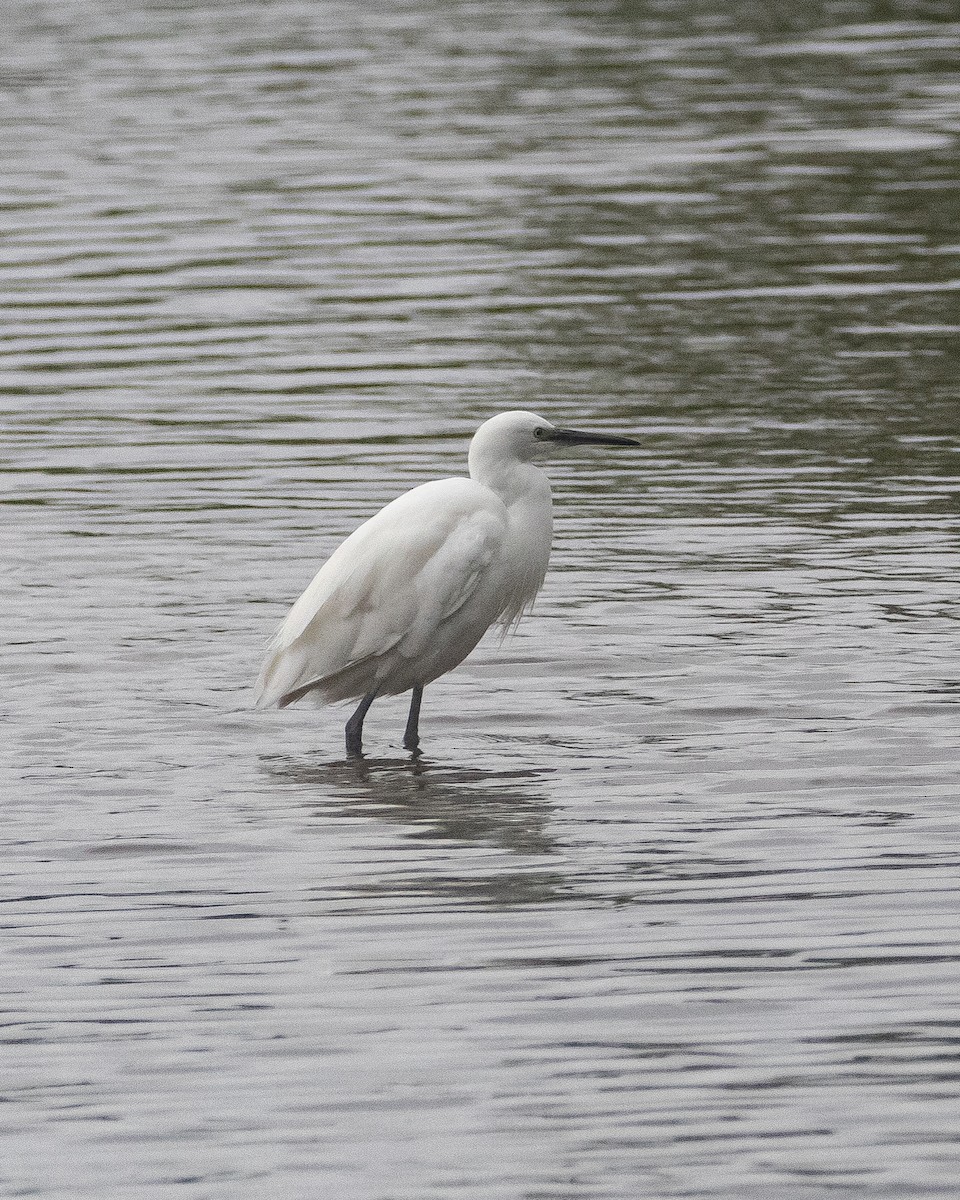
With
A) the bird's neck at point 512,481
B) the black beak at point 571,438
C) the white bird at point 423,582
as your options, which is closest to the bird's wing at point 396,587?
the white bird at point 423,582

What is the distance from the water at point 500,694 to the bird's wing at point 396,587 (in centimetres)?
35

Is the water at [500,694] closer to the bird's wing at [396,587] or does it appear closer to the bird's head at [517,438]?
the bird's wing at [396,587]

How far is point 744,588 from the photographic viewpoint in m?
11.3

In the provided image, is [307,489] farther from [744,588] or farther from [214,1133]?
[214,1133]

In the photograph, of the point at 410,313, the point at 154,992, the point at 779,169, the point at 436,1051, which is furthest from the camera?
the point at 779,169

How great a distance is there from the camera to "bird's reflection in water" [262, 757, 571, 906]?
7.55m

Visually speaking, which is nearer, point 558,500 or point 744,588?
point 744,588

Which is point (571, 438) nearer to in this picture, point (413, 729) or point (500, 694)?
point (500, 694)

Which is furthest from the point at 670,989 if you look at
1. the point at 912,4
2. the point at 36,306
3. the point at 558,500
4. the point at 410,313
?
the point at 912,4

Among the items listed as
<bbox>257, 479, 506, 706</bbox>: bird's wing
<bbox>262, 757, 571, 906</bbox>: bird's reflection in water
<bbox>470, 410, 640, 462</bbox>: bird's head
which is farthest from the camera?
<bbox>470, 410, 640, 462</bbox>: bird's head

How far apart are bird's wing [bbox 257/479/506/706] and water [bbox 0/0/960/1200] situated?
35 centimetres

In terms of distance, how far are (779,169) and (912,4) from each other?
13270 millimetres

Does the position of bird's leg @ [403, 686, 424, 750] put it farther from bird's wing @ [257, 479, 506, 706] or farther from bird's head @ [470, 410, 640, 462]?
bird's head @ [470, 410, 640, 462]

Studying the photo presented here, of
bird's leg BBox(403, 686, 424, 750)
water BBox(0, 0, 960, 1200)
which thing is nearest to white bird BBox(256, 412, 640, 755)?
bird's leg BBox(403, 686, 424, 750)
